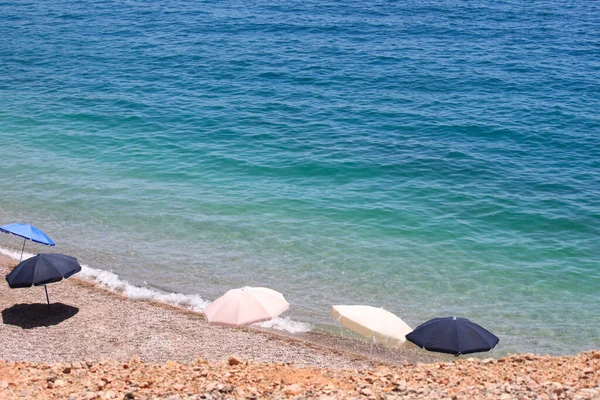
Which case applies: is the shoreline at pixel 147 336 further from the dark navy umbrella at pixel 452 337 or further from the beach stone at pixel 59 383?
the beach stone at pixel 59 383

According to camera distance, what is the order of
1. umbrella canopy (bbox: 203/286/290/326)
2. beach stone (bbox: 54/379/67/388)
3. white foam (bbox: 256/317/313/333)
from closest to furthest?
beach stone (bbox: 54/379/67/388) < umbrella canopy (bbox: 203/286/290/326) < white foam (bbox: 256/317/313/333)

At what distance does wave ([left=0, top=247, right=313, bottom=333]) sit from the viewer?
20.6m

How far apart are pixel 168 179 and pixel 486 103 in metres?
15.9

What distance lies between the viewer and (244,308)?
18.3 metres

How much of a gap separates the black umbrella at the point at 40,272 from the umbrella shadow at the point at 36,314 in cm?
88

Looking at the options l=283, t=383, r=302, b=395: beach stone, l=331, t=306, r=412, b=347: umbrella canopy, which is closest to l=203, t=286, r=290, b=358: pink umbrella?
l=331, t=306, r=412, b=347: umbrella canopy

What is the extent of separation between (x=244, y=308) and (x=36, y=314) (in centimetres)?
632

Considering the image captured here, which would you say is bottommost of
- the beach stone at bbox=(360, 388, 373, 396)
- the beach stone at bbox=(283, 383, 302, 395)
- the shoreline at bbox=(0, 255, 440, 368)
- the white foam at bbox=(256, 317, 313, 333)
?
the beach stone at bbox=(283, 383, 302, 395)

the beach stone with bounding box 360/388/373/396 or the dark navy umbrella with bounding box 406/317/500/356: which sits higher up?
the dark navy umbrella with bounding box 406/317/500/356

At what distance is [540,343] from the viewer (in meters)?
19.6

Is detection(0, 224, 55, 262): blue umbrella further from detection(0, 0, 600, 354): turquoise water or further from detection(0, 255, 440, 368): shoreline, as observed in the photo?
detection(0, 255, 440, 368): shoreline

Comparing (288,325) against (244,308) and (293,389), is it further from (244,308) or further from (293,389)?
(293,389)

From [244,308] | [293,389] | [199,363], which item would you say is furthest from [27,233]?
[293,389]

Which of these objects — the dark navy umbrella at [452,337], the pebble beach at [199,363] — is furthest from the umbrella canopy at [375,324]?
the pebble beach at [199,363]
